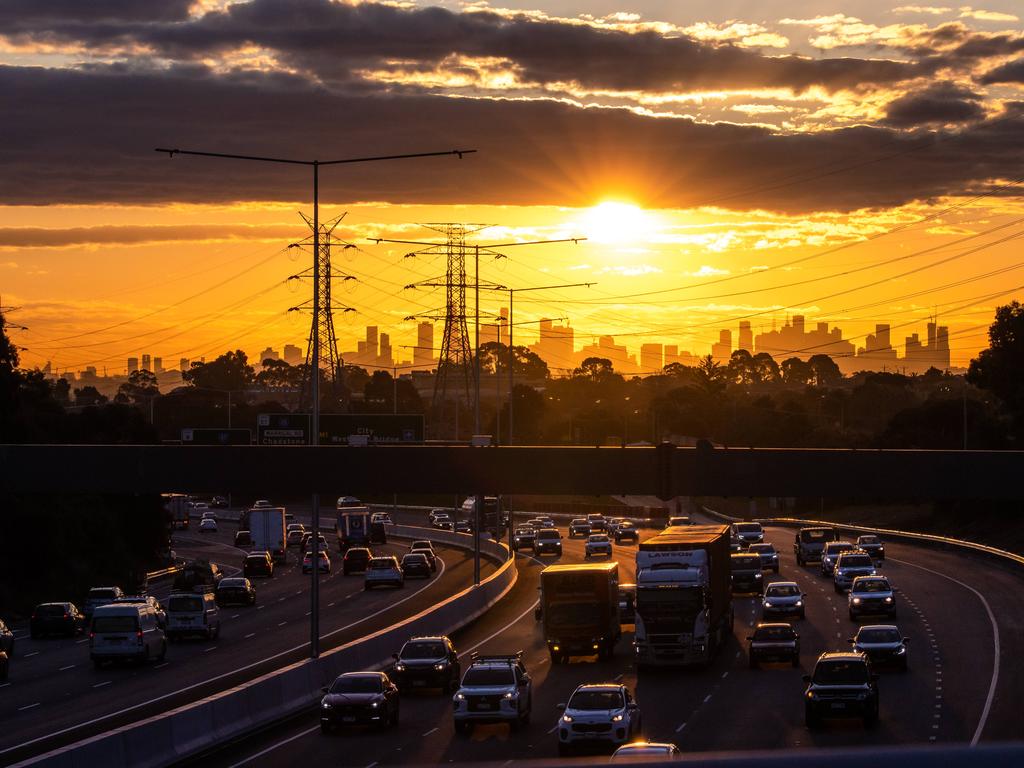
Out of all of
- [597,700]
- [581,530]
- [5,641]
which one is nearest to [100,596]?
[5,641]

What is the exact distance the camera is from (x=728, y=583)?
52938 mm

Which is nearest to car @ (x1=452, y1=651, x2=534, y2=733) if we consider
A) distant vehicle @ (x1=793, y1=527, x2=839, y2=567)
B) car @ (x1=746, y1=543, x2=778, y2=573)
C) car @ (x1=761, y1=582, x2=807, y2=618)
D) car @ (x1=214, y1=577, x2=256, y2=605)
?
car @ (x1=761, y1=582, x2=807, y2=618)

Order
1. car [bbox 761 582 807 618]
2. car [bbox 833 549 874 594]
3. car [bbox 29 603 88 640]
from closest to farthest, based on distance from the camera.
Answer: car [bbox 761 582 807 618]
car [bbox 29 603 88 640]
car [bbox 833 549 874 594]

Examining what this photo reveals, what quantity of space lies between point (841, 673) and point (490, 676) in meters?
8.24

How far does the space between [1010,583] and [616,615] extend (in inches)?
1225

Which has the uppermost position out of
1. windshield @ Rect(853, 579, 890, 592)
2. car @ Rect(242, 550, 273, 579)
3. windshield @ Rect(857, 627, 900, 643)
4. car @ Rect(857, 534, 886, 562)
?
windshield @ Rect(853, 579, 890, 592)

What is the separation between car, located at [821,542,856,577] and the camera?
8281cm

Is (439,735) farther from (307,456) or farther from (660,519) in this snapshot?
(660,519)

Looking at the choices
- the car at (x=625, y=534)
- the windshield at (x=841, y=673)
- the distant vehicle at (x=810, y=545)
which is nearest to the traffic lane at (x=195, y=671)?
the windshield at (x=841, y=673)

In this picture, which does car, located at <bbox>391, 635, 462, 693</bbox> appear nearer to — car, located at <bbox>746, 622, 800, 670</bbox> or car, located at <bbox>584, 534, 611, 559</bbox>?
car, located at <bbox>746, 622, 800, 670</bbox>

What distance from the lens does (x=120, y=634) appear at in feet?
162

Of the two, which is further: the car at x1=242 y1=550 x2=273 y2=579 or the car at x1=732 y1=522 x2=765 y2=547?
the car at x1=732 y1=522 x2=765 y2=547

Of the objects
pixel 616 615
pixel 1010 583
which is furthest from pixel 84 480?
pixel 1010 583

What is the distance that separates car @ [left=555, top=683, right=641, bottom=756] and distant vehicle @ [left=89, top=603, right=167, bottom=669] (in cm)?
2206
